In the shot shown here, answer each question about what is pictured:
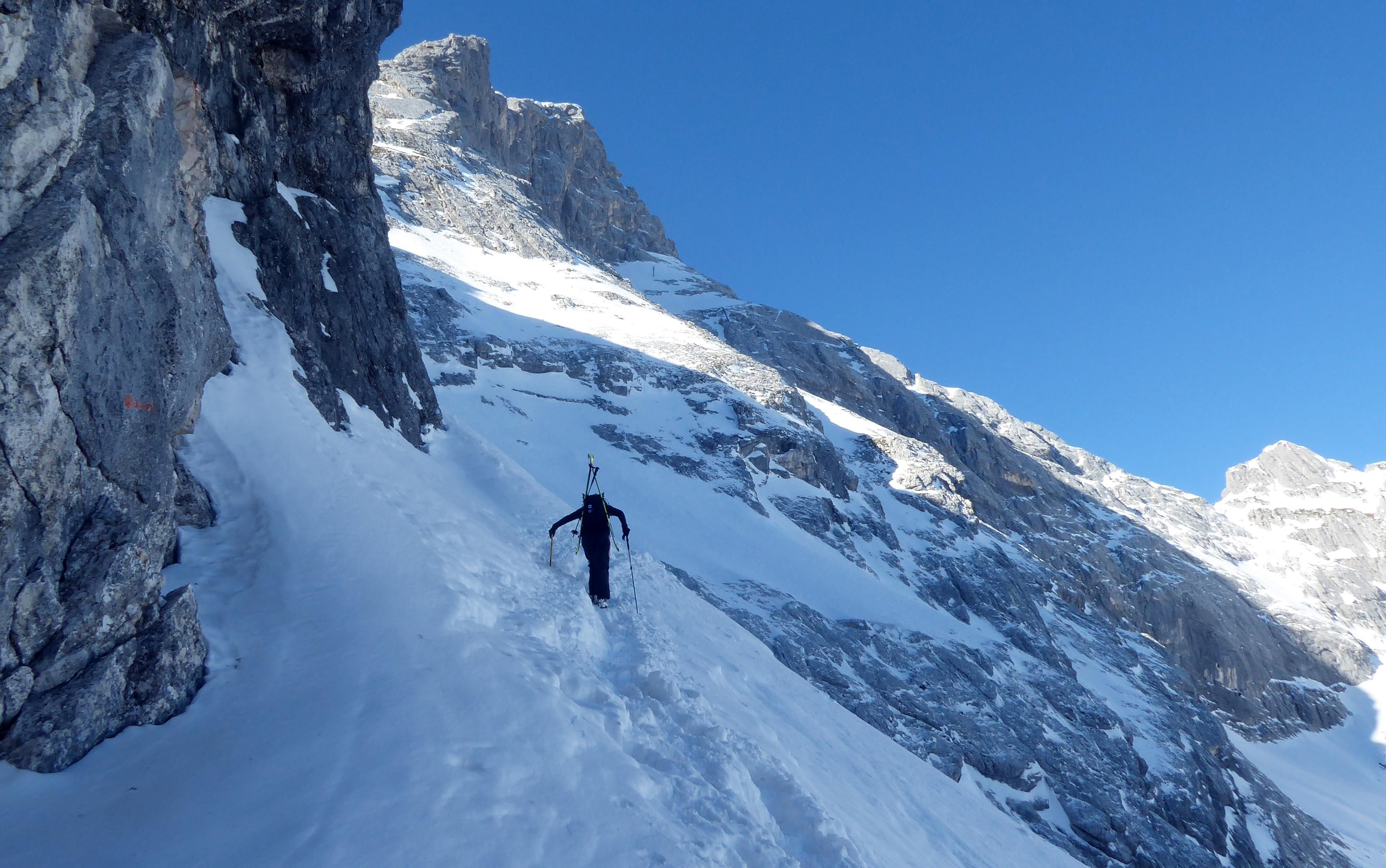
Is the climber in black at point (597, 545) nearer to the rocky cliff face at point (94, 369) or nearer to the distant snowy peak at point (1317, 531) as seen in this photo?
the rocky cliff face at point (94, 369)

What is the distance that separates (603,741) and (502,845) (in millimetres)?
1649

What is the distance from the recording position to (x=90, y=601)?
618cm

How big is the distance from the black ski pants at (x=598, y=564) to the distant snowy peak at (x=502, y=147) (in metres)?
67.7

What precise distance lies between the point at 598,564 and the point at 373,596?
3.86 m

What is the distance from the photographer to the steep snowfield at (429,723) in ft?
17.2

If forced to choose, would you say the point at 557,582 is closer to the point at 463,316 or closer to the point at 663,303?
the point at 463,316

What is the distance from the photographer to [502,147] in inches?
4181

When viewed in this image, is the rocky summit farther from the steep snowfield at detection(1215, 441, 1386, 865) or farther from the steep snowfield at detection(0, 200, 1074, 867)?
the steep snowfield at detection(1215, 441, 1386, 865)

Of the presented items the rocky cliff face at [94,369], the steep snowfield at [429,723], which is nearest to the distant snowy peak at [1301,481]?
the steep snowfield at [429,723]

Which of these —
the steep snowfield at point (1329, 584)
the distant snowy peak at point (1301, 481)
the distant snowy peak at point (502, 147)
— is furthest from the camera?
the distant snowy peak at point (1301, 481)

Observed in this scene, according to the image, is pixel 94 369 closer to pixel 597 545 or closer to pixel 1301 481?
pixel 597 545

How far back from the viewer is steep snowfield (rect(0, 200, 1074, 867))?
17.2ft

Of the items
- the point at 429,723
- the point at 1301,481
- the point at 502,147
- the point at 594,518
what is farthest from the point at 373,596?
the point at 1301,481

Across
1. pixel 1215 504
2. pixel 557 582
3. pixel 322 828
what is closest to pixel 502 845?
pixel 322 828
